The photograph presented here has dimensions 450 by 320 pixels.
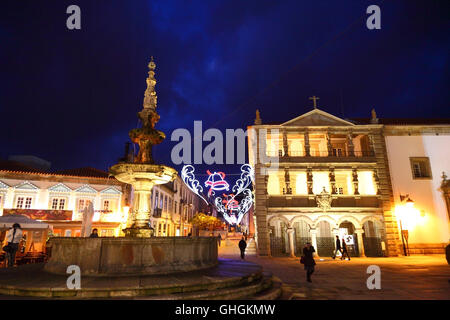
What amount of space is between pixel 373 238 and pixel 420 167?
7653 millimetres

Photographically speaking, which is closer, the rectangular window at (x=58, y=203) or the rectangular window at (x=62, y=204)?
the rectangular window at (x=58, y=203)

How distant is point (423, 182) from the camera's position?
73.0 feet

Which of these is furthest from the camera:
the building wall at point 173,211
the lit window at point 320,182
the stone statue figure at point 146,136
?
the building wall at point 173,211

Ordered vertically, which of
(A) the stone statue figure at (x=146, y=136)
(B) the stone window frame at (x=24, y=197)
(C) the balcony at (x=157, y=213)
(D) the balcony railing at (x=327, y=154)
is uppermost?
(D) the balcony railing at (x=327, y=154)

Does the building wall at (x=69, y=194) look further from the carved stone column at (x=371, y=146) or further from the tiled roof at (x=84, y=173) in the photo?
the carved stone column at (x=371, y=146)

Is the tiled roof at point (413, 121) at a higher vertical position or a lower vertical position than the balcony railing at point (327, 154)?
higher

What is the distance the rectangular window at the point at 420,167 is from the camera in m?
22.5

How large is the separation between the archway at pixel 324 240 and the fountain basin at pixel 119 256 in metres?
17.6

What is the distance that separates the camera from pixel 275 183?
2320 cm

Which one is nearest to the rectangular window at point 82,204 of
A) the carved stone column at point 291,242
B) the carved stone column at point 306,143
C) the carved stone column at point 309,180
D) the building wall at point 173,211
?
the building wall at point 173,211

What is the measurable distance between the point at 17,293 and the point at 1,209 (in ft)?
70.4

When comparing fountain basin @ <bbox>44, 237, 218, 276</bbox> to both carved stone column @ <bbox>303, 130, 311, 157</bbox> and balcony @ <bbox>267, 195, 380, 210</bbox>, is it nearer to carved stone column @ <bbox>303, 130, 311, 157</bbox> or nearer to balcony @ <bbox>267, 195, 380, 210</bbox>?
balcony @ <bbox>267, 195, 380, 210</bbox>

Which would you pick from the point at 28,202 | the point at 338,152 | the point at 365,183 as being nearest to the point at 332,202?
the point at 365,183

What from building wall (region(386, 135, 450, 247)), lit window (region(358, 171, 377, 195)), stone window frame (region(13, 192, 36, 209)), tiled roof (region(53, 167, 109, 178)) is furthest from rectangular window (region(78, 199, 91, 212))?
building wall (region(386, 135, 450, 247))
